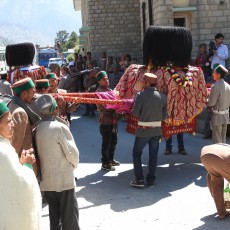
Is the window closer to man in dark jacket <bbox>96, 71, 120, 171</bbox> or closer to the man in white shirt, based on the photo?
the man in white shirt

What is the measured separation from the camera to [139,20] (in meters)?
22.5

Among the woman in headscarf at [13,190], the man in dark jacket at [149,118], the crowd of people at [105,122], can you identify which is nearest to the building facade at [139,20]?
the crowd of people at [105,122]

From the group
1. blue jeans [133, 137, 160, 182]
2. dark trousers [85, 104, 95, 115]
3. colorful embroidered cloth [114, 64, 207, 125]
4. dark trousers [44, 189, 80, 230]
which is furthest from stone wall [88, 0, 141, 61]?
dark trousers [44, 189, 80, 230]

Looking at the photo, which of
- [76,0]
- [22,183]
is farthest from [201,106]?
[76,0]

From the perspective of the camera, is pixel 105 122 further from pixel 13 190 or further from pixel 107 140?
pixel 13 190

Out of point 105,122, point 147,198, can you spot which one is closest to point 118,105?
point 105,122

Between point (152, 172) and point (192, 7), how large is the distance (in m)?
9.15

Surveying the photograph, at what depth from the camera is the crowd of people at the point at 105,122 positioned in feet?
11.1

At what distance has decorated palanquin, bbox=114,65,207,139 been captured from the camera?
24.0 ft

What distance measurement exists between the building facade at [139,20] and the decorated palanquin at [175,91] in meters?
7.46

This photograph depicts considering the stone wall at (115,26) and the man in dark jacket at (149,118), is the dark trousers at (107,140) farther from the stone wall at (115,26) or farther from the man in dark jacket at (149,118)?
the stone wall at (115,26)

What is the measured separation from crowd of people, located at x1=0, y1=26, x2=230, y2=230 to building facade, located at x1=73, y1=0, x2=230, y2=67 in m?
7.07

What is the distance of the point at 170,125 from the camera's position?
749 centimetres

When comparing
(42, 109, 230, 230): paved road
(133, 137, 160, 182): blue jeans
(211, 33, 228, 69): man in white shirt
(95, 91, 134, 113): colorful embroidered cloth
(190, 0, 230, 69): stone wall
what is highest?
(190, 0, 230, 69): stone wall
